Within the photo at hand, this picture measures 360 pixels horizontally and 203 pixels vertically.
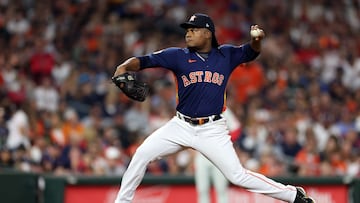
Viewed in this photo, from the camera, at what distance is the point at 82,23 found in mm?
15898

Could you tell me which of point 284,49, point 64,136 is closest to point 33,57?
point 64,136

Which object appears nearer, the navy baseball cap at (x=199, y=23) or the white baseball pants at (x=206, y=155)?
the white baseball pants at (x=206, y=155)

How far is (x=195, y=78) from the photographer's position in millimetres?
7531

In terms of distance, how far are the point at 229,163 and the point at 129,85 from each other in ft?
3.54

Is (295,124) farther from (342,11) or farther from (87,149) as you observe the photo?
(342,11)

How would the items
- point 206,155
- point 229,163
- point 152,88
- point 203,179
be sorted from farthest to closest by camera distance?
point 152,88, point 203,179, point 206,155, point 229,163

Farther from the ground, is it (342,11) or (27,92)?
(342,11)

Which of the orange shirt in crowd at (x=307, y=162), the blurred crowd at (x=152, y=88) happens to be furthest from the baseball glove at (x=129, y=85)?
the orange shirt in crowd at (x=307, y=162)

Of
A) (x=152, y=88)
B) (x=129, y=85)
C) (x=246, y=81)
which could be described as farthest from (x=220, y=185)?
(x=246, y=81)

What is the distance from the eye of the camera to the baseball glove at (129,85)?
716 centimetres

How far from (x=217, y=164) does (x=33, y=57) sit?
7.63m

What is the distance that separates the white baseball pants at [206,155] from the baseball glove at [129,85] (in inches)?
17.6

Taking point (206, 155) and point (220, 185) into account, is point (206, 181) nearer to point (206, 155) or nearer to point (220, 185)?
point (220, 185)

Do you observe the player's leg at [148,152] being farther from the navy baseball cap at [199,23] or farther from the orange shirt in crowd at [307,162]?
the orange shirt in crowd at [307,162]
